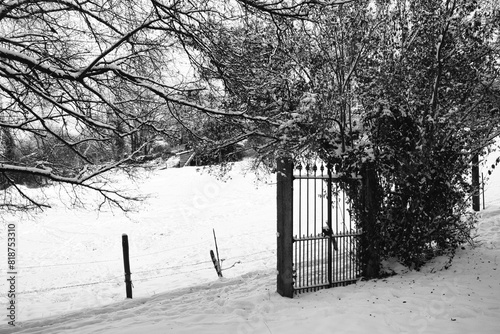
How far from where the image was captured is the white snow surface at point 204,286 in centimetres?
486

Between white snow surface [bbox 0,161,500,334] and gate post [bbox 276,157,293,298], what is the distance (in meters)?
0.31

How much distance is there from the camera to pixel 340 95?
663 centimetres

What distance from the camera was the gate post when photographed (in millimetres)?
5785

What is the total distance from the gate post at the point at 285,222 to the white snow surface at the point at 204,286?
12.3 inches

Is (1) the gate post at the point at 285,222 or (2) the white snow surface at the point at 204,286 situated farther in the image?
(1) the gate post at the point at 285,222

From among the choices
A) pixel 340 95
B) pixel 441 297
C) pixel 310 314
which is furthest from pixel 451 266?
pixel 340 95

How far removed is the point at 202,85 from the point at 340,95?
261 centimetres

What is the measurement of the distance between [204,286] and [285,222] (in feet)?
9.86

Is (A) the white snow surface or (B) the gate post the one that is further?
(B) the gate post

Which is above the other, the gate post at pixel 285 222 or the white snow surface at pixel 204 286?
the gate post at pixel 285 222

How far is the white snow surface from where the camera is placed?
4.86m

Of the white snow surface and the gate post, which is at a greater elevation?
the gate post

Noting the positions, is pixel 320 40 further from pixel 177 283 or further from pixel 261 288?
pixel 177 283

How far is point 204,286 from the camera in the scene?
25.4 ft
